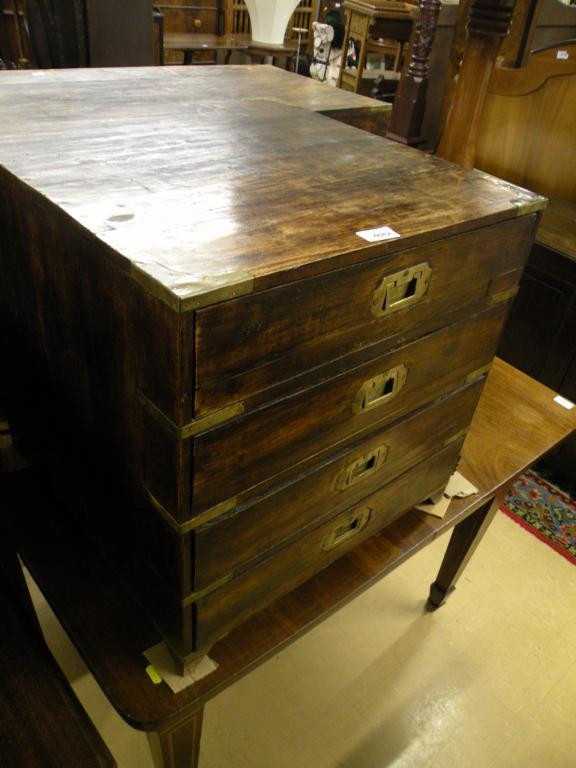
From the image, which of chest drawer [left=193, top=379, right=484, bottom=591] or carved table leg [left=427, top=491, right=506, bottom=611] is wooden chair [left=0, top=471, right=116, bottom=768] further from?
carved table leg [left=427, top=491, right=506, bottom=611]

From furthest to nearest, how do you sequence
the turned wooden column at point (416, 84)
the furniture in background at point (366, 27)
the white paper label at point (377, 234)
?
the furniture in background at point (366, 27)
the turned wooden column at point (416, 84)
the white paper label at point (377, 234)

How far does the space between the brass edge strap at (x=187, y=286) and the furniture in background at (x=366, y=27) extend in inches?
143

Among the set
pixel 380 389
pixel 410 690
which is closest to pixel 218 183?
pixel 380 389

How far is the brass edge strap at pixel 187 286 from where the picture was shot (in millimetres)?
495

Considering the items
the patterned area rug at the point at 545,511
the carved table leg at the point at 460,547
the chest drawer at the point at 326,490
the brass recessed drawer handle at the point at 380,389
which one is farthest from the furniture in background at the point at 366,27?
the brass recessed drawer handle at the point at 380,389

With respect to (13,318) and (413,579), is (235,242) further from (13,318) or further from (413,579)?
(413,579)

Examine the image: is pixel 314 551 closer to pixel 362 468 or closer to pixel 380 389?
pixel 362 468

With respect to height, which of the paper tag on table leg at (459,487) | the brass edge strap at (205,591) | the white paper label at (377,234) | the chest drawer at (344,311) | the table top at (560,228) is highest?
the white paper label at (377,234)

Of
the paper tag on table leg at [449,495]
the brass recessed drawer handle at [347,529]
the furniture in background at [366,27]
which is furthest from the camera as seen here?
the furniture in background at [366,27]

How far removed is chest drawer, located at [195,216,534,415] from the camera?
21.8 inches

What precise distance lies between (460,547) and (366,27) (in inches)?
132

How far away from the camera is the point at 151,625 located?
88 centimetres

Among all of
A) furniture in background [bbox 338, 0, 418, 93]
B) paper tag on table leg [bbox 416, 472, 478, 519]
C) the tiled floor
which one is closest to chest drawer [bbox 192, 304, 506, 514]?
paper tag on table leg [bbox 416, 472, 478, 519]

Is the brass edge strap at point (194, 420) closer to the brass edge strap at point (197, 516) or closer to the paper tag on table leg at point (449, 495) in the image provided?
the brass edge strap at point (197, 516)
